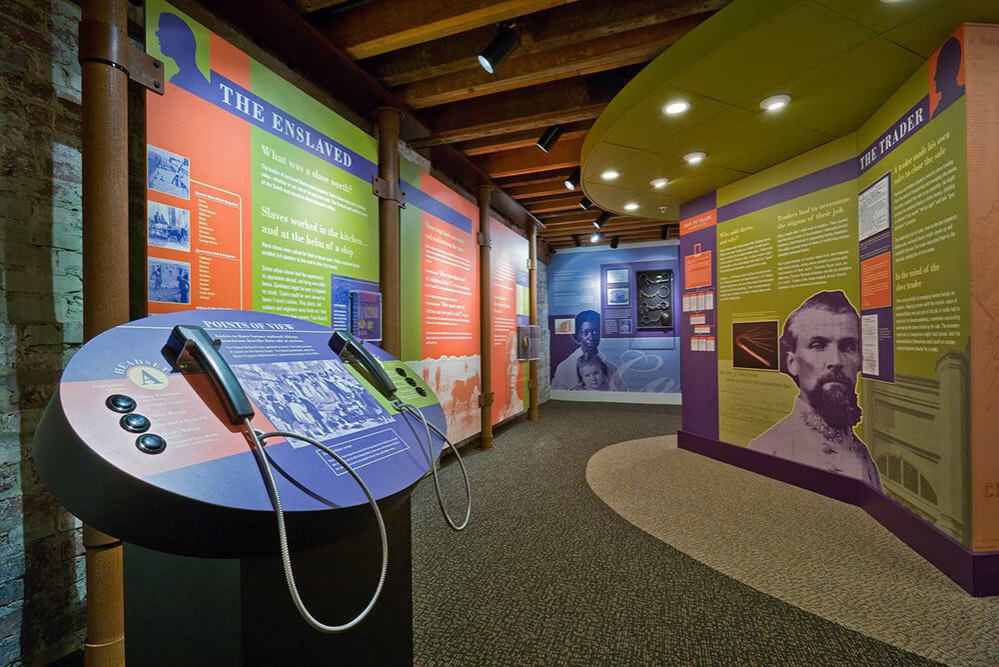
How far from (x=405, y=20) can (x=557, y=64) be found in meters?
0.95

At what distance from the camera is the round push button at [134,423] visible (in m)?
0.64

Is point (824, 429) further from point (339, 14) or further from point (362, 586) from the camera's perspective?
point (339, 14)

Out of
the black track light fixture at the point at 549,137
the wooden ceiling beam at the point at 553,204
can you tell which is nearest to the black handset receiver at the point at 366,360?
the black track light fixture at the point at 549,137

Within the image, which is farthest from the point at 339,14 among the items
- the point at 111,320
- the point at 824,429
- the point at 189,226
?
the point at 824,429

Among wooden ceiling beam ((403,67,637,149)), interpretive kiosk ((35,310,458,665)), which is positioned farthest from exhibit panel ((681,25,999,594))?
interpretive kiosk ((35,310,458,665))

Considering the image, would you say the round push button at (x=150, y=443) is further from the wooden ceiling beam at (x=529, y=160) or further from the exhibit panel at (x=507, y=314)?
the exhibit panel at (x=507, y=314)

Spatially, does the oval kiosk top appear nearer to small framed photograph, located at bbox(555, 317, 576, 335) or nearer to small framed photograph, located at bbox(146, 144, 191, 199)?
small framed photograph, located at bbox(146, 144, 191, 199)

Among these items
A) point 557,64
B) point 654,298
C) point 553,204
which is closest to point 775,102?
point 557,64

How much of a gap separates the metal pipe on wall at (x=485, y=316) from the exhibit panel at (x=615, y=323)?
3.87m

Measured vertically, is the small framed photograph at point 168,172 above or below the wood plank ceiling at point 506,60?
below

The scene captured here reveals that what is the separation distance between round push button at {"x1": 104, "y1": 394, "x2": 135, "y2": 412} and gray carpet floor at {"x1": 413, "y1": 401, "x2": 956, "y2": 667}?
139 centimetres

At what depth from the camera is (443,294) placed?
399 centimetres

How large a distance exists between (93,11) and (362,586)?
195cm

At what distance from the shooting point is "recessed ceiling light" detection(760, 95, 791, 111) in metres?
2.49
